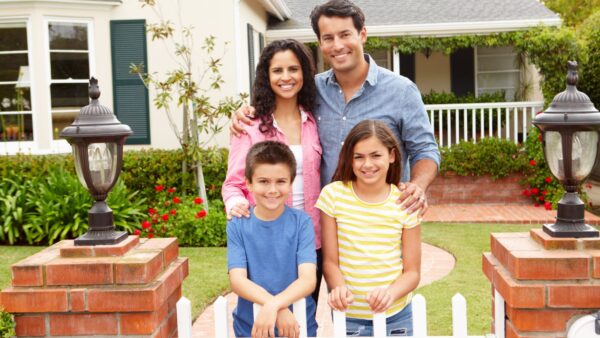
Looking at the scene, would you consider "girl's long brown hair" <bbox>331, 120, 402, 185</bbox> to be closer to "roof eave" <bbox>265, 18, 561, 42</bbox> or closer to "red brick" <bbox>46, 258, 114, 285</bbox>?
"red brick" <bbox>46, 258, 114, 285</bbox>

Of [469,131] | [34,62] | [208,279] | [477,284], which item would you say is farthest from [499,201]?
[34,62]

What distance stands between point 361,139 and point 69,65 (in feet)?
26.3

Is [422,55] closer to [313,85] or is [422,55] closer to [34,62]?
[34,62]

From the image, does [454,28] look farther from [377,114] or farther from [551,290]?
[551,290]

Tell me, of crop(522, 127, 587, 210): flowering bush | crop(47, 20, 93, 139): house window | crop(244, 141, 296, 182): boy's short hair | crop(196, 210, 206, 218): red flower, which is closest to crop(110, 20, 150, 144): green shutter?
crop(47, 20, 93, 139): house window

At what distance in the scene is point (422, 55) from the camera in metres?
14.9

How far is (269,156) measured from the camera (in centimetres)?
259

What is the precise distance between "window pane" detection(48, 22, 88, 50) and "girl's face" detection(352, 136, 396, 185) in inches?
316

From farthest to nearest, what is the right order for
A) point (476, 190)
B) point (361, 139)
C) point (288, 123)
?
point (476, 190)
point (288, 123)
point (361, 139)

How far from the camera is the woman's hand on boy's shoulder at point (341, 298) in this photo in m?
2.51

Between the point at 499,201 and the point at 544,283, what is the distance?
849cm

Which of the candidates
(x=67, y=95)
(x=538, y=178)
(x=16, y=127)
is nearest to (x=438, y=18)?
(x=538, y=178)

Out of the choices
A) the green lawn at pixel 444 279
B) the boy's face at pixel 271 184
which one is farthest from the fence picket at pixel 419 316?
the green lawn at pixel 444 279

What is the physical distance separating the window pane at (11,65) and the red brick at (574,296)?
898 cm
